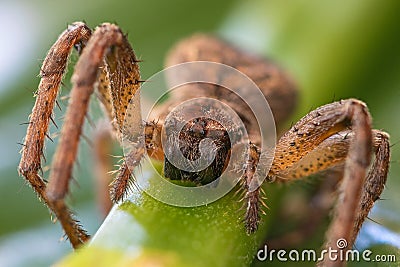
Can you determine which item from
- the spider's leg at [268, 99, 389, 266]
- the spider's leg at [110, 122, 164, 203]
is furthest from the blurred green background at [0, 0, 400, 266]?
the spider's leg at [110, 122, 164, 203]

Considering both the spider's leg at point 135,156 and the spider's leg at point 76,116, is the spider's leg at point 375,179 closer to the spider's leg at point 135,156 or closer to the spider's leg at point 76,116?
the spider's leg at point 135,156

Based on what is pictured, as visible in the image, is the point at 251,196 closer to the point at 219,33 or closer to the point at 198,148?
the point at 198,148

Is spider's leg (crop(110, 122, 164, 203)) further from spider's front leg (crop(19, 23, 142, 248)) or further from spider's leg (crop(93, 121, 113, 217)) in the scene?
spider's leg (crop(93, 121, 113, 217))

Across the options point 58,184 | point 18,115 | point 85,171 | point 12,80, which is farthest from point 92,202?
point 58,184

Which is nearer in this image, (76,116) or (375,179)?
(76,116)

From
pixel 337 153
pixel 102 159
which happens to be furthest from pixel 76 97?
pixel 102 159

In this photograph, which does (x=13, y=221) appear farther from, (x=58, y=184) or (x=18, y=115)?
Answer: (x=58, y=184)

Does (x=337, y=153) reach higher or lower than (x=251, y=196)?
higher
